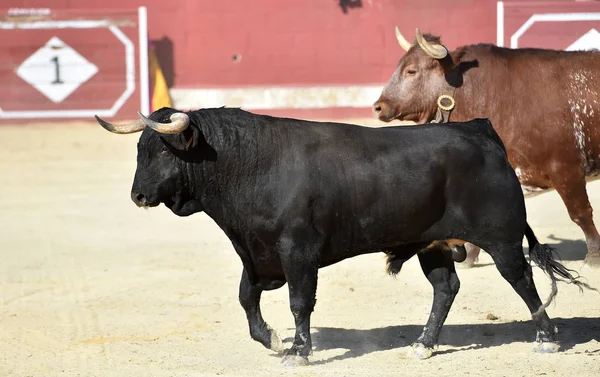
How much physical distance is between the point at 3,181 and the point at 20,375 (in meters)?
6.51

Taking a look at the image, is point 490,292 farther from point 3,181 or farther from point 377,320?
point 3,181

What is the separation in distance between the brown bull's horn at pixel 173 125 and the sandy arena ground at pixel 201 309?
1.11m

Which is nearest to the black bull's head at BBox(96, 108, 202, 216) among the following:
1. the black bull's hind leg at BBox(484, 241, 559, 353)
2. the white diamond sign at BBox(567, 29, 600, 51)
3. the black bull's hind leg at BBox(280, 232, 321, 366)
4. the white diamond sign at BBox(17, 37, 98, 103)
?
the black bull's hind leg at BBox(280, 232, 321, 366)

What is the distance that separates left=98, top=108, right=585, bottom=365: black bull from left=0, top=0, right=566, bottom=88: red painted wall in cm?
831

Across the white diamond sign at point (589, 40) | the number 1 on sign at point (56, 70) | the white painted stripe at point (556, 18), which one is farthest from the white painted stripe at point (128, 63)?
the white diamond sign at point (589, 40)

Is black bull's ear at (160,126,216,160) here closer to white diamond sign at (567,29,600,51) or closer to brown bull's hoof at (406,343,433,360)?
brown bull's hoof at (406,343,433,360)

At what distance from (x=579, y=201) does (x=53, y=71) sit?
7697mm

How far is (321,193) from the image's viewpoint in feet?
17.8

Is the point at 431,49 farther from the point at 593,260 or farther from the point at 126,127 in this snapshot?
the point at 126,127

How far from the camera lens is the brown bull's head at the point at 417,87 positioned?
782 centimetres

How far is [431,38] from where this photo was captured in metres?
8.04

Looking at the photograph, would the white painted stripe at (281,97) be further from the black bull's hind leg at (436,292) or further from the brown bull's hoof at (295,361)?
the brown bull's hoof at (295,361)

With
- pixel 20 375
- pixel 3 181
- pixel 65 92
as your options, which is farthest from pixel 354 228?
pixel 65 92

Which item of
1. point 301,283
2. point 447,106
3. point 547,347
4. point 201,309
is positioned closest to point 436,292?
point 547,347
